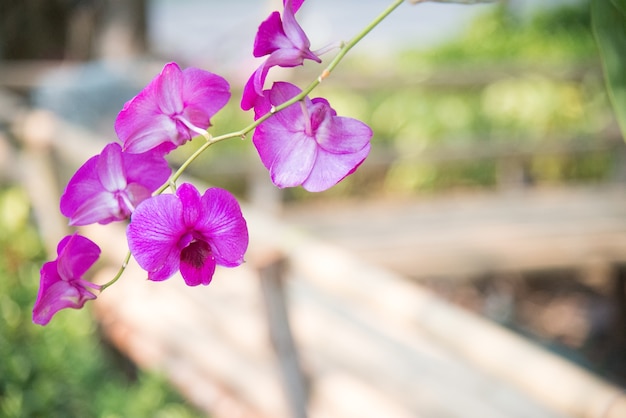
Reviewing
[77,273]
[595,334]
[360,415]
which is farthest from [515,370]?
[595,334]

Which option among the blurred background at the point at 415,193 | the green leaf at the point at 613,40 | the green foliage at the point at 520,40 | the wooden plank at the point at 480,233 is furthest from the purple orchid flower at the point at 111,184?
the green foliage at the point at 520,40

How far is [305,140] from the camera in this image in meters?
0.47

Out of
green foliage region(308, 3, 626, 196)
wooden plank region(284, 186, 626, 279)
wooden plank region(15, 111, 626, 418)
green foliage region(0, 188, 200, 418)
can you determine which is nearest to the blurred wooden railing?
wooden plank region(15, 111, 626, 418)

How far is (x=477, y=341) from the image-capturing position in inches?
55.5

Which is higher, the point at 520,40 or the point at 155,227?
the point at 155,227

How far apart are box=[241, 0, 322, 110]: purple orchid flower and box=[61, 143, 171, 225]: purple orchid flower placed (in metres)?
0.09

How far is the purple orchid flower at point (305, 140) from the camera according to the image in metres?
0.46

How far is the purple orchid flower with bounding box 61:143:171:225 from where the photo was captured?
20.4 inches

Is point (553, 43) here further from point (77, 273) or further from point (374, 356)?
point (77, 273)

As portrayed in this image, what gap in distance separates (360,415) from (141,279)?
1270mm

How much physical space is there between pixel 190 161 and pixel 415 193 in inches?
207

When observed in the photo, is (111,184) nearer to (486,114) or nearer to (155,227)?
(155,227)

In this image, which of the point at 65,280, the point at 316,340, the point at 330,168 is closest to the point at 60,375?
the point at 316,340

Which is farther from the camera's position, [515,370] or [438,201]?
[438,201]
